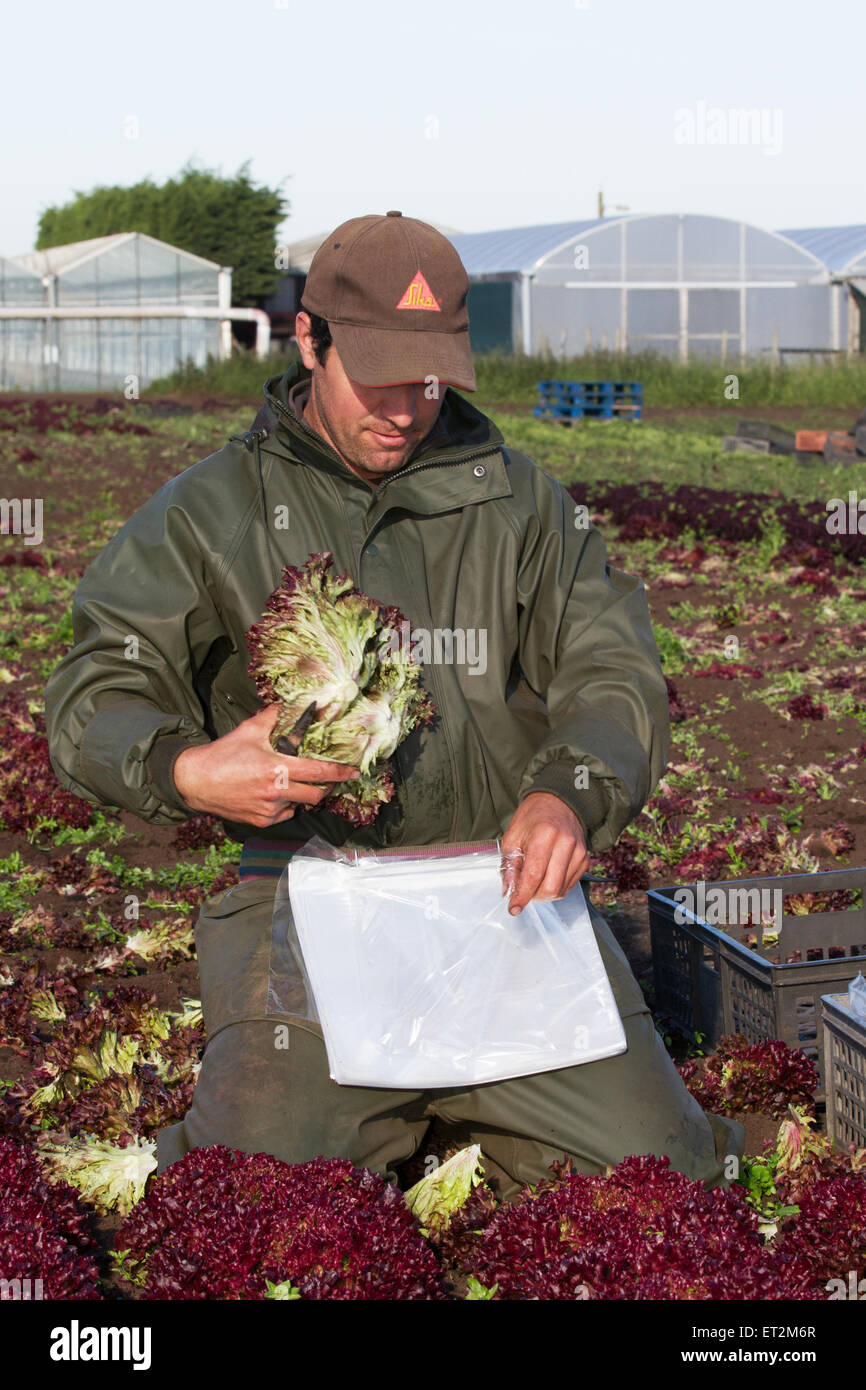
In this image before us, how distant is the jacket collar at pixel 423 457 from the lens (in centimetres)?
379

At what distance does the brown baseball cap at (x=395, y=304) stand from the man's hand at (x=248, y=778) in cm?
100

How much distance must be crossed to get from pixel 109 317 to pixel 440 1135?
37.3 metres

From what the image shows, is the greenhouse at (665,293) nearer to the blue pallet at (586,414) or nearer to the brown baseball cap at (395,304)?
the blue pallet at (586,414)

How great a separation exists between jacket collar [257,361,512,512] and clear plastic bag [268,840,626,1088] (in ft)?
3.14

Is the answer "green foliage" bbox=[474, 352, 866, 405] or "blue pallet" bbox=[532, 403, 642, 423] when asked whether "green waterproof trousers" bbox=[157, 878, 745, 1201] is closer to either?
"blue pallet" bbox=[532, 403, 642, 423]

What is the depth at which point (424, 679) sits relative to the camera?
3.67m

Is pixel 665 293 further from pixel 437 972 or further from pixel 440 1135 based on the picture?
pixel 437 972

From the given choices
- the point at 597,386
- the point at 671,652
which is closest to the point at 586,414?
the point at 597,386

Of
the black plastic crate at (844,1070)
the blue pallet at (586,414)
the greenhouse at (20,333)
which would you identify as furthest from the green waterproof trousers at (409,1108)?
the greenhouse at (20,333)

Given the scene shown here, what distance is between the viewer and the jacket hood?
12.4 feet

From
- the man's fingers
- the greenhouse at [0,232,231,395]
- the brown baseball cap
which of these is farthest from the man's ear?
the greenhouse at [0,232,231,395]

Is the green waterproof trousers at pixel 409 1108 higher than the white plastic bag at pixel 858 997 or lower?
lower
